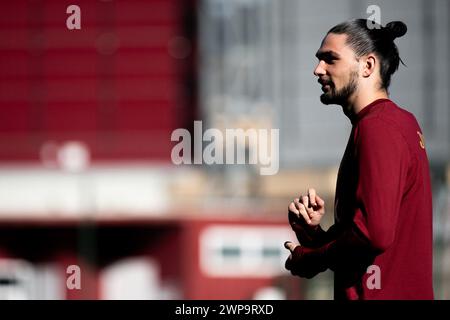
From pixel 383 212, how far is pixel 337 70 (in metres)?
0.32

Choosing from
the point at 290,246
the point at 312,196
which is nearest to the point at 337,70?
the point at 312,196

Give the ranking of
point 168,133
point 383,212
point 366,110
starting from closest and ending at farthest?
point 383,212
point 366,110
point 168,133

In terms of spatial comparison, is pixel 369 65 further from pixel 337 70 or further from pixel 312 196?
pixel 312 196

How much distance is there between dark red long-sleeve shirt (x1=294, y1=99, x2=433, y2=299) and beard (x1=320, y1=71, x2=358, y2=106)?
41 millimetres

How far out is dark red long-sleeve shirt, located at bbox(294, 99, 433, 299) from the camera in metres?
1.83

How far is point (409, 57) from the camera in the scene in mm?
19016

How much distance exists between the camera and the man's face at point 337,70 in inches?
78.4

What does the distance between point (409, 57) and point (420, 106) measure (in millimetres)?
908

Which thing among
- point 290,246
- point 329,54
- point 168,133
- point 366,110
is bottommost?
point 290,246

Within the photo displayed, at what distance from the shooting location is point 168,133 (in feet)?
68.9

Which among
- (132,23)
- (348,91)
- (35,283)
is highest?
(132,23)

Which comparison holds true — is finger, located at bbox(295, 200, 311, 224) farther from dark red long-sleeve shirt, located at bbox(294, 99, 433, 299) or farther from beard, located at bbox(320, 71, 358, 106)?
beard, located at bbox(320, 71, 358, 106)
